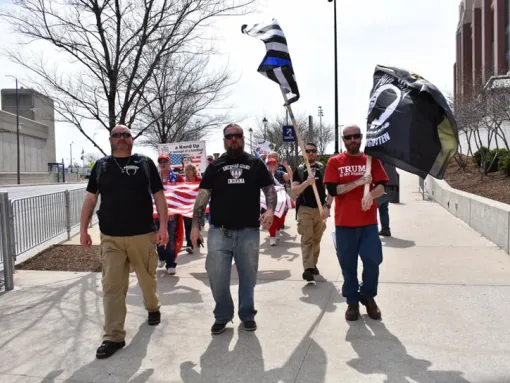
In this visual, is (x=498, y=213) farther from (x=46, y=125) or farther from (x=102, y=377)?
(x=46, y=125)

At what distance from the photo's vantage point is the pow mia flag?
427 cm

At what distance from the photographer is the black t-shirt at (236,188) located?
4.41 m

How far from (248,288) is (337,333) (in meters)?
0.93

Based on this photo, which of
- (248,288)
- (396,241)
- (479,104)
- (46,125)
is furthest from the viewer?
(46,125)

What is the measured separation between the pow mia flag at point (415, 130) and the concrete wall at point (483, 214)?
371cm

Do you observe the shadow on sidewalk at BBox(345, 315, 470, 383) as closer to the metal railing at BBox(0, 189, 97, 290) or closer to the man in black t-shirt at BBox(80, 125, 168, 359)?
the man in black t-shirt at BBox(80, 125, 168, 359)

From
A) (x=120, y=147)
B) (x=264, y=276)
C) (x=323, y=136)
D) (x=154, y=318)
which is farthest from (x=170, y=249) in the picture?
(x=323, y=136)

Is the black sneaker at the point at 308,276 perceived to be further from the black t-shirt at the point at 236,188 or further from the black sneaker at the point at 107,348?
the black sneaker at the point at 107,348

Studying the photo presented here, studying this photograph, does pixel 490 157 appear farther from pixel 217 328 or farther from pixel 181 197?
pixel 217 328

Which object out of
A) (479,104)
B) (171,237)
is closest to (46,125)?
(479,104)

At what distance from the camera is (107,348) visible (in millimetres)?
3979

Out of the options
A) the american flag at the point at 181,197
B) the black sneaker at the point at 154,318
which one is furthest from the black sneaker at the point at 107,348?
the american flag at the point at 181,197

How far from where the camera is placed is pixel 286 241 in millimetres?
9562

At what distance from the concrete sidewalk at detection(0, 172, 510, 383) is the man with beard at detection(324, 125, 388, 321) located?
0.28m
